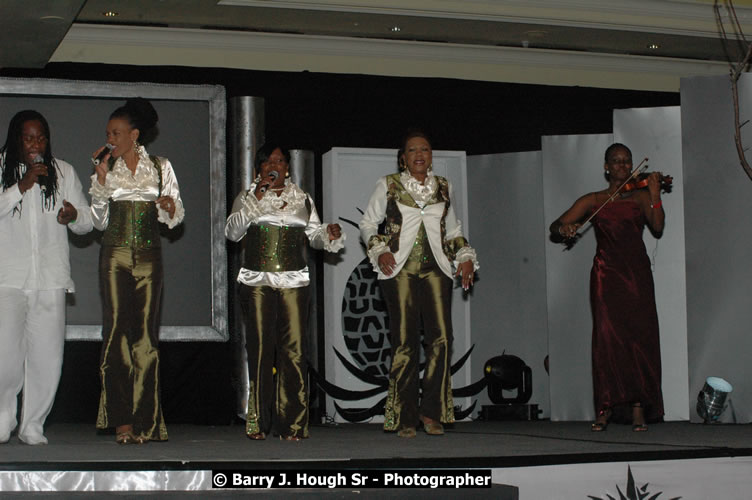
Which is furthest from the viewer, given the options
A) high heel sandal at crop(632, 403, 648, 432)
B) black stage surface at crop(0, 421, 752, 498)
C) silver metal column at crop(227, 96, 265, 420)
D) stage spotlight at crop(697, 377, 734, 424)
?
silver metal column at crop(227, 96, 265, 420)

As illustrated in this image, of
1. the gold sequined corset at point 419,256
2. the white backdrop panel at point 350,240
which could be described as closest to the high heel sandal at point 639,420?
the gold sequined corset at point 419,256

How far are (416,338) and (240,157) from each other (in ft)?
7.60

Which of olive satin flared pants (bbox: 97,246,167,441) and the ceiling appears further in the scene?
the ceiling

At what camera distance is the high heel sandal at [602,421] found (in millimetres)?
6413

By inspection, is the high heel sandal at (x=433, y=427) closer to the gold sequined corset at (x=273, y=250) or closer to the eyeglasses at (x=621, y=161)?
the gold sequined corset at (x=273, y=250)

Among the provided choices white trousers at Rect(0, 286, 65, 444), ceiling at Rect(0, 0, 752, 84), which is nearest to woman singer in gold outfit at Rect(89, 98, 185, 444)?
white trousers at Rect(0, 286, 65, 444)

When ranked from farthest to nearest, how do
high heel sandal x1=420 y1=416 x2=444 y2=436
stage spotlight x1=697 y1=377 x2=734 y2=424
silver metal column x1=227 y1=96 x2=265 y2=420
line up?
silver metal column x1=227 y1=96 x2=265 y2=420, stage spotlight x1=697 y1=377 x2=734 y2=424, high heel sandal x1=420 y1=416 x2=444 y2=436

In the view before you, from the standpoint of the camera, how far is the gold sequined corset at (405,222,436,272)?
5922 millimetres

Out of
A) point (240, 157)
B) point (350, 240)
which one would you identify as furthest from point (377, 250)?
point (350, 240)

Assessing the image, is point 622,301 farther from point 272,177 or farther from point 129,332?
point 129,332

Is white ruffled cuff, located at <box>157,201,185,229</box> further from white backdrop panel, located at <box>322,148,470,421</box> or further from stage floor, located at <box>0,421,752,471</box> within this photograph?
white backdrop panel, located at <box>322,148,470,421</box>

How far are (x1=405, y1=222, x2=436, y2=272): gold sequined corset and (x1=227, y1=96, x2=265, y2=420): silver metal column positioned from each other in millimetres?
1979

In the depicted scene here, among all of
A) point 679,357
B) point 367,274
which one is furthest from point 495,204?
point 679,357

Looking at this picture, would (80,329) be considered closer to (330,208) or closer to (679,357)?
(330,208)
